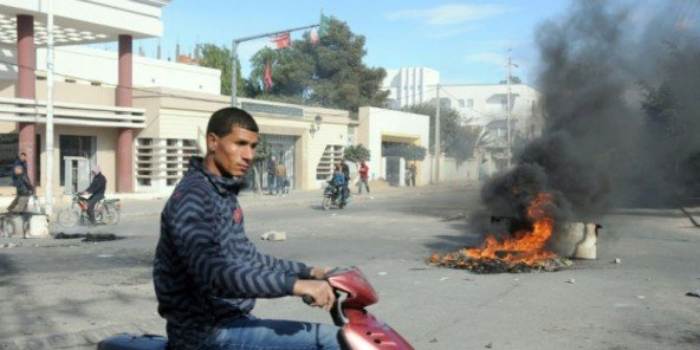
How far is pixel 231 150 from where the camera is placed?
8.89 feet

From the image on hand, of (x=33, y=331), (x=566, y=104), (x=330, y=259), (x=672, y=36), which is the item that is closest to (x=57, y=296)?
(x=33, y=331)

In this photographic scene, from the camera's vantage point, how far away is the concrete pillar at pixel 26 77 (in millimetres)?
22812

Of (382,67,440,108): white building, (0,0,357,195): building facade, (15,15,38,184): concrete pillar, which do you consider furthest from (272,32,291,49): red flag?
(382,67,440,108): white building

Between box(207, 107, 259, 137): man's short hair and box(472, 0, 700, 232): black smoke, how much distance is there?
30.9 feet

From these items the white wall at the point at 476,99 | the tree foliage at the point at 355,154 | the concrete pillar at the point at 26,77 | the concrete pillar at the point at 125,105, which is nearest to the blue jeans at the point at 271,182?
the concrete pillar at the point at 125,105

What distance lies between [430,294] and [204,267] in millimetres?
6089

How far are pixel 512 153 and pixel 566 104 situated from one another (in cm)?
142

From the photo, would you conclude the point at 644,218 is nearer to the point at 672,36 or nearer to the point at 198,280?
the point at 672,36

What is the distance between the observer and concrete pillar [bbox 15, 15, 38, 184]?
22.8 m

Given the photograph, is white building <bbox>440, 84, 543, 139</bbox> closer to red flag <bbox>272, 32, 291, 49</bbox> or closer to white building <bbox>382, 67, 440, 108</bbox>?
red flag <bbox>272, 32, 291, 49</bbox>

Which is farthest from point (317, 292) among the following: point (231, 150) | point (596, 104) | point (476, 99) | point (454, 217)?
point (476, 99)

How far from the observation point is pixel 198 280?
248cm

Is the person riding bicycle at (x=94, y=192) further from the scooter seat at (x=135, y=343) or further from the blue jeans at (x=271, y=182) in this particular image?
the scooter seat at (x=135, y=343)

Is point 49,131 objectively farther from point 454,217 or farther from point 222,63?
point 222,63
